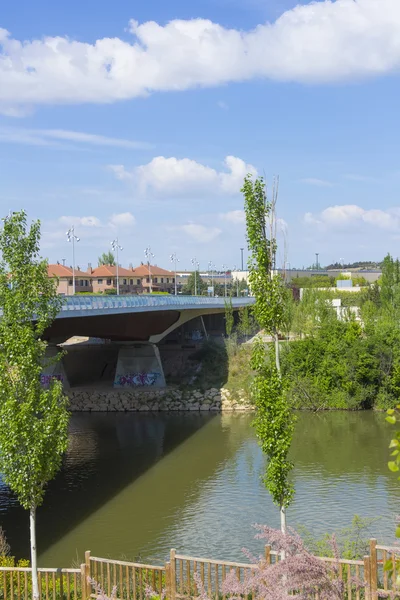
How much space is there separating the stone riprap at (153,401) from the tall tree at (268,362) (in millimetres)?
33112

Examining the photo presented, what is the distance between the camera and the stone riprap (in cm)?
4819

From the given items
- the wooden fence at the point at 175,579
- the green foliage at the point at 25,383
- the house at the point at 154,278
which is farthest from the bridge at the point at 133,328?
the house at the point at 154,278

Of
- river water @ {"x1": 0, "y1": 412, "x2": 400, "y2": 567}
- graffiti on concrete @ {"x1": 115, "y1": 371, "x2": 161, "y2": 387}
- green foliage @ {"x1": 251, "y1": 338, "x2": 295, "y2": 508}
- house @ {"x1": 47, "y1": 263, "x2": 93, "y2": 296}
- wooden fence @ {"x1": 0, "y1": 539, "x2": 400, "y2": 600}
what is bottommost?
river water @ {"x1": 0, "y1": 412, "x2": 400, "y2": 567}

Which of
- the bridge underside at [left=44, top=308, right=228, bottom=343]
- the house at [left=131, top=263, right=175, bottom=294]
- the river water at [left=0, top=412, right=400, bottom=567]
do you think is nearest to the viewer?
the river water at [left=0, top=412, right=400, bottom=567]

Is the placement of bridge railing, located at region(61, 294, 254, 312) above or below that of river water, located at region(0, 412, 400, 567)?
above

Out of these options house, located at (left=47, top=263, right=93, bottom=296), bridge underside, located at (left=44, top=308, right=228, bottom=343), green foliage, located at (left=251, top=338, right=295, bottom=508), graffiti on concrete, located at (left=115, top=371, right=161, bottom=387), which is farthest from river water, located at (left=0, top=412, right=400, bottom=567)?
house, located at (left=47, top=263, right=93, bottom=296)

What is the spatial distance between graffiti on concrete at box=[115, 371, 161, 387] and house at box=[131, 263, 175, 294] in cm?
7184

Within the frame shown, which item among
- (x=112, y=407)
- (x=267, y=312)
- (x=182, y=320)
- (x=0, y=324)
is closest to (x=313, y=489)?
(x=267, y=312)

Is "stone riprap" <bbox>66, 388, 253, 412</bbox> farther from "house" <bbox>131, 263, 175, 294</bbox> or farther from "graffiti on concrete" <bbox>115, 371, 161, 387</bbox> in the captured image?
"house" <bbox>131, 263, 175, 294</bbox>

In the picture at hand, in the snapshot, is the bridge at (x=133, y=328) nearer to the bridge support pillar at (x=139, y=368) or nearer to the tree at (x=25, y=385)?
the bridge support pillar at (x=139, y=368)

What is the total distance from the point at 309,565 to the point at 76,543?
12.8 metres

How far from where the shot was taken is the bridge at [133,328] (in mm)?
38719

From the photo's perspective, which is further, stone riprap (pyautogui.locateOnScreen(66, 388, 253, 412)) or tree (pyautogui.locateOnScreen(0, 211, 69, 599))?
stone riprap (pyautogui.locateOnScreen(66, 388, 253, 412))

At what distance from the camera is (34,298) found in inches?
593
